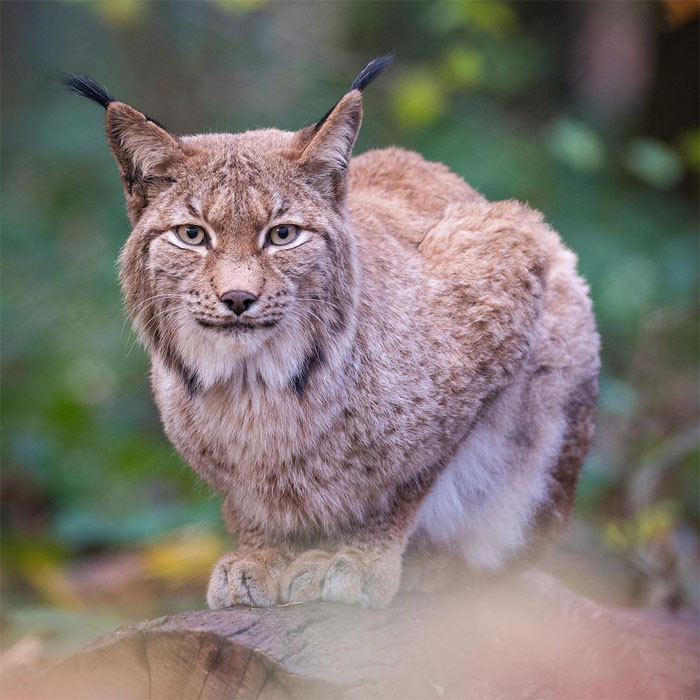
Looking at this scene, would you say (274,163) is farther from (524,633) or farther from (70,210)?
(70,210)

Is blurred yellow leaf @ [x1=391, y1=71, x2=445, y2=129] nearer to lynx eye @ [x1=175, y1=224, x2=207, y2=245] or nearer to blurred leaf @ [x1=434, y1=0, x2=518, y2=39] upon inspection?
blurred leaf @ [x1=434, y1=0, x2=518, y2=39]

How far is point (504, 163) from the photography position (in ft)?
23.7

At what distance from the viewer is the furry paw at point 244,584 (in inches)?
140

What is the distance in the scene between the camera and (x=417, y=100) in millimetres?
6910

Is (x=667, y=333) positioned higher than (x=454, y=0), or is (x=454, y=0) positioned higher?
(x=454, y=0)

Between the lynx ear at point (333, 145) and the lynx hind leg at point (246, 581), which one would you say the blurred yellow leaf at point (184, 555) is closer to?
the lynx hind leg at point (246, 581)

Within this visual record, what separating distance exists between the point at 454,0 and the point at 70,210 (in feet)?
10.6

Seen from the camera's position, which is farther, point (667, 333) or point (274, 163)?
point (667, 333)

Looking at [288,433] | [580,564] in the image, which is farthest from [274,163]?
[580,564]

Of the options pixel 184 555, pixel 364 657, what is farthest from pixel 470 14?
pixel 364 657

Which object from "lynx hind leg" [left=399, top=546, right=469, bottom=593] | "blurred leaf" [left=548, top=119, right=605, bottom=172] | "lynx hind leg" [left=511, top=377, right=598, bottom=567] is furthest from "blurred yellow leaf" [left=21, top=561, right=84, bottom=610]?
"blurred leaf" [left=548, top=119, right=605, bottom=172]

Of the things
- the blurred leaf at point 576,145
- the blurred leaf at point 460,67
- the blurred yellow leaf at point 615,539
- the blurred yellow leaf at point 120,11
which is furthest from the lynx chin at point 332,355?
the blurred yellow leaf at point 120,11

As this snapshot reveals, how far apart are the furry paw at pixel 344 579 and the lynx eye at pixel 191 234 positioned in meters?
1.21

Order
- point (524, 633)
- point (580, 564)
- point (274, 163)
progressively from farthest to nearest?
point (580, 564)
point (524, 633)
point (274, 163)
